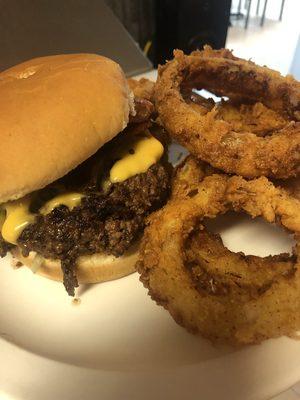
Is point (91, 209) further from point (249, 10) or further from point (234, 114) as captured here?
point (249, 10)

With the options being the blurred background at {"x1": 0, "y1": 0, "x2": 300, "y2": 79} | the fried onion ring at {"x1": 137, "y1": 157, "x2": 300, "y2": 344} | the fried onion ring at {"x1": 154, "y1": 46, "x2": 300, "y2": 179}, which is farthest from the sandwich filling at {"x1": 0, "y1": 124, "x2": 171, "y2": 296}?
the blurred background at {"x1": 0, "y1": 0, "x2": 300, "y2": 79}

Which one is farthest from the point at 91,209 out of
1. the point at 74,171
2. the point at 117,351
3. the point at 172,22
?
the point at 172,22

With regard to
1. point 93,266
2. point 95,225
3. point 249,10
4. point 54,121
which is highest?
point 54,121

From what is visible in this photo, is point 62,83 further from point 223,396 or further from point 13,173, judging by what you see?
point 223,396

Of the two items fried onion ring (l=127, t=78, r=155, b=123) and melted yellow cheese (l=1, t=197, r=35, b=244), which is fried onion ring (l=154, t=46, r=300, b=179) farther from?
melted yellow cheese (l=1, t=197, r=35, b=244)

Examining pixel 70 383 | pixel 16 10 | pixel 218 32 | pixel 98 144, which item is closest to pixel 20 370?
Result: pixel 70 383

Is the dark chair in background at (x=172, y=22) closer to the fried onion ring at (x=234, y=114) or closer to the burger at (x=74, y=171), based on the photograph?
the fried onion ring at (x=234, y=114)
